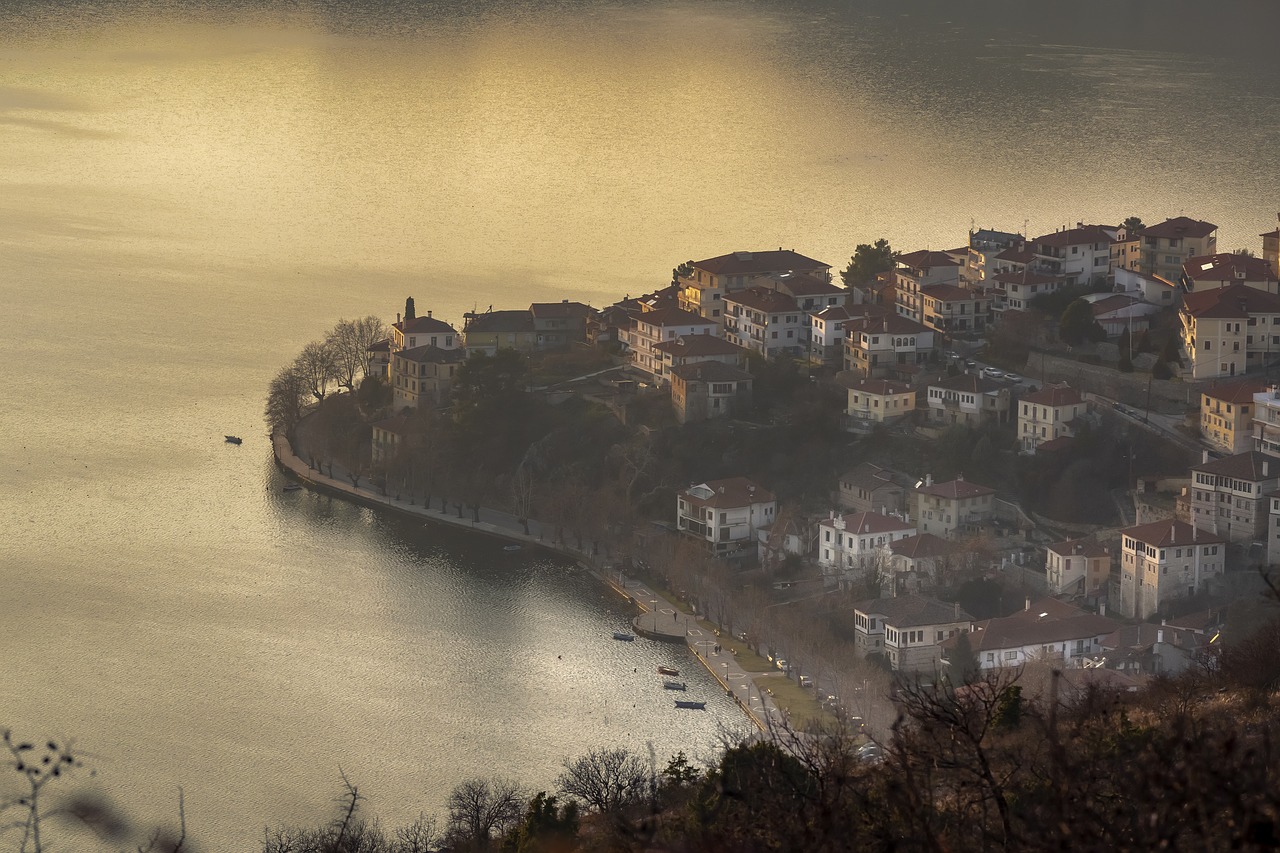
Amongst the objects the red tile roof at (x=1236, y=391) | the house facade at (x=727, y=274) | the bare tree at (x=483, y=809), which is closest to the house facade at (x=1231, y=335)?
the red tile roof at (x=1236, y=391)

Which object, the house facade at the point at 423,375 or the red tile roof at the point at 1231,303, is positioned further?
the house facade at the point at 423,375

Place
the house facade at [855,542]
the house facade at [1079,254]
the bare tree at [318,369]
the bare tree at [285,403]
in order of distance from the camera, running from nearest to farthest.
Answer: the house facade at [855,542], the house facade at [1079,254], the bare tree at [285,403], the bare tree at [318,369]

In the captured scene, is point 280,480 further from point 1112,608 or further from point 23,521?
point 1112,608

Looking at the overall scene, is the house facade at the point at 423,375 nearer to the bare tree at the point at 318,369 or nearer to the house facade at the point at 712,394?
the bare tree at the point at 318,369

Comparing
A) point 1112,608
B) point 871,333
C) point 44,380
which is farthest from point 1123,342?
point 44,380

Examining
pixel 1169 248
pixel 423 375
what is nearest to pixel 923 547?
pixel 1169 248

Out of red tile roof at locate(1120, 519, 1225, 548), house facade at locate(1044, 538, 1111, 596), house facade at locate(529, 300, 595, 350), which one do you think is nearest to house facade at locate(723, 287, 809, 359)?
house facade at locate(529, 300, 595, 350)

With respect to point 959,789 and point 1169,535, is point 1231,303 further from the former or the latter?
point 959,789
